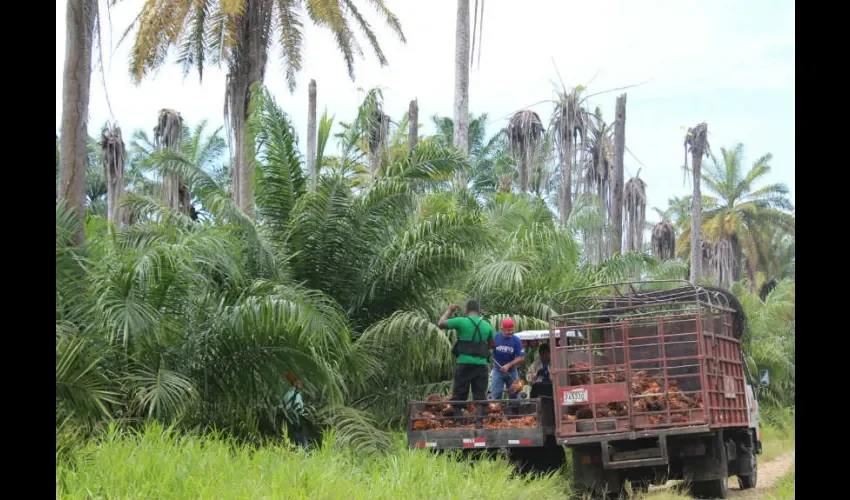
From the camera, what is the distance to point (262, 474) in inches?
401

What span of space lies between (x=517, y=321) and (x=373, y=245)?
9.79ft

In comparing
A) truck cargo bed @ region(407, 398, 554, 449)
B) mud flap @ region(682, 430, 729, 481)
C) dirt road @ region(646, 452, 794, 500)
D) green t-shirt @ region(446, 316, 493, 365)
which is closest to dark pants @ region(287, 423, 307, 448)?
truck cargo bed @ region(407, 398, 554, 449)

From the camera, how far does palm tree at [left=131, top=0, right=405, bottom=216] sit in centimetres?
2262

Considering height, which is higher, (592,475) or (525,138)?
(525,138)

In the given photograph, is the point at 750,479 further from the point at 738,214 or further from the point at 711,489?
the point at 738,214

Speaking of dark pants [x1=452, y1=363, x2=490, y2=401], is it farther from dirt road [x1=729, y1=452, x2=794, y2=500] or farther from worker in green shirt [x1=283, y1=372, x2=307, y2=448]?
dirt road [x1=729, y1=452, x2=794, y2=500]

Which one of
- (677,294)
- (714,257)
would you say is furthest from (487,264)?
(714,257)

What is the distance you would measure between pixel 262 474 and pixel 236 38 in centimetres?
1463

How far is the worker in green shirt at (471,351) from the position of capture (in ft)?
45.5

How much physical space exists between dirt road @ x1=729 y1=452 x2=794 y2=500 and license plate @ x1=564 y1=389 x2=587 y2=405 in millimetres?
3036

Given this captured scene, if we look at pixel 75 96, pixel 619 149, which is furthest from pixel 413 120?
pixel 75 96

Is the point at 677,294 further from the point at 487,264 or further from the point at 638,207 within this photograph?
the point at 638,207

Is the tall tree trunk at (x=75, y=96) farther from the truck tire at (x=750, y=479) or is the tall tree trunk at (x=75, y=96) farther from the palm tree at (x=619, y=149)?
the palm tree at (x=619, y=149)
